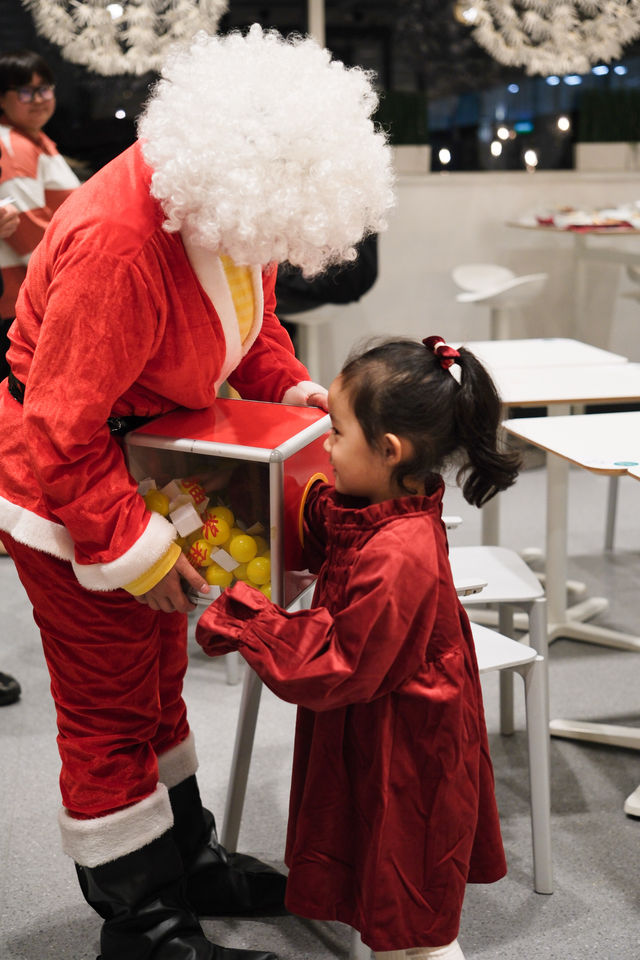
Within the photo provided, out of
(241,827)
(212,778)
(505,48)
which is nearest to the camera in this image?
(241,827)

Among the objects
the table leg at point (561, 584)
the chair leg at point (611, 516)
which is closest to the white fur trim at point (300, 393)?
the table leg at point (561, 584)

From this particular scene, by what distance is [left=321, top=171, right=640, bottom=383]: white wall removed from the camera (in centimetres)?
490

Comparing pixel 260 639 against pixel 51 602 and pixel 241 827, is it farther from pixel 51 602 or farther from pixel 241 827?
pixel 241 827

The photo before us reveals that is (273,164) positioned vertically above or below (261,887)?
above

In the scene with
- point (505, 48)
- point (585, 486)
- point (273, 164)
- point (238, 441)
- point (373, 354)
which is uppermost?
point (505, 48)

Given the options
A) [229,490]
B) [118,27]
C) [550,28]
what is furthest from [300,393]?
[550,28]

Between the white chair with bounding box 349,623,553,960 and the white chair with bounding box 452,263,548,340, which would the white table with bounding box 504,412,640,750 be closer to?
the white chair with bounding box 349,623,553,960

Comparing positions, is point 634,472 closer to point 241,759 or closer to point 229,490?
point 229,490

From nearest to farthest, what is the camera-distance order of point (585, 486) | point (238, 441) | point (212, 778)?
point (238, 441) < point (212, 778) < point (585, 486)

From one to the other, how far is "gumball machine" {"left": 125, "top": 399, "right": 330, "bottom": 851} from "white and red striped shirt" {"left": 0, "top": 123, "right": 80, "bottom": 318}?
2.03 m

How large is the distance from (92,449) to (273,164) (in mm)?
426

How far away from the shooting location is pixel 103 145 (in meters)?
4.49

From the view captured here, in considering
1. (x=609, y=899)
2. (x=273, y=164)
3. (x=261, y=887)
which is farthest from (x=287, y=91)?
(x=609, y=899)

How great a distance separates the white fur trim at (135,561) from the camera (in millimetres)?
1318
